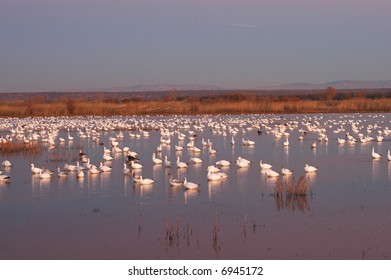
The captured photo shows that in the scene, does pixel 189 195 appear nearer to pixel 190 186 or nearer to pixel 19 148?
pixel 190 186

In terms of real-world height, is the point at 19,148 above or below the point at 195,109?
above

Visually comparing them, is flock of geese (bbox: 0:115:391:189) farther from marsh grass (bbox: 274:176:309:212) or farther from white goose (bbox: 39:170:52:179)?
marsh grass (bbox: 274:176:309:212)

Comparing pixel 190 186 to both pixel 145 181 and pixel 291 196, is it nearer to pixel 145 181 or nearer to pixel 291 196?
pixel 145 181

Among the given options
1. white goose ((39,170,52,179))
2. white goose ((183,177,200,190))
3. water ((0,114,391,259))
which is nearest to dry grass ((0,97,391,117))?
water ((0,114,391,259))

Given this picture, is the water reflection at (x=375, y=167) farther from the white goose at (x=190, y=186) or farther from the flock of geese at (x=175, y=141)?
the white goose at (x=190, y=186)

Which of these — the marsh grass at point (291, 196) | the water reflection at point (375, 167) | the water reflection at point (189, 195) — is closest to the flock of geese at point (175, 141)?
the water reflection at point (189, 195)

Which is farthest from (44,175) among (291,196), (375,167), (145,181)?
(375,167)

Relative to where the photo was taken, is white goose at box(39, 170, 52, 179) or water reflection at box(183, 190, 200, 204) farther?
white goose at box(39, 170, 52, 179)

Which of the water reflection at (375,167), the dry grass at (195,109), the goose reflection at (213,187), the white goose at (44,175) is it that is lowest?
the dry grass at (195,109)

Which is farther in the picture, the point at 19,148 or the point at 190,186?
the point at 19,148

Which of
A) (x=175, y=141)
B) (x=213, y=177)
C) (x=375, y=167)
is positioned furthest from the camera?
(x=175, y=141)

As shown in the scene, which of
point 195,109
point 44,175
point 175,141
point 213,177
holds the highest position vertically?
point 213,177

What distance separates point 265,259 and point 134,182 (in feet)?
21.3

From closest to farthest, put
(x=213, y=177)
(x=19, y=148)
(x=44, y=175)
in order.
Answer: (x=213, y=177)
(x=44, y=175)
(x=19, y=148)
